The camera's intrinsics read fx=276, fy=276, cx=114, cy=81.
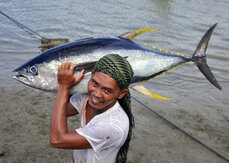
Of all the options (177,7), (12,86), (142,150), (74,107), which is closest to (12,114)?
(12,86)

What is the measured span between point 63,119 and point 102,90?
0.94 ft

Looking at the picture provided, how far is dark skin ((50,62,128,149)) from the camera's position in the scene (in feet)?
5.12

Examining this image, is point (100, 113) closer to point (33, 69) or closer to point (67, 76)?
point (67, 76)

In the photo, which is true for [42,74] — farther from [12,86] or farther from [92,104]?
[12,86]

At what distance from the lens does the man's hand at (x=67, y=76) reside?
1.63 meters

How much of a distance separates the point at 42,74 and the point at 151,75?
736 mm

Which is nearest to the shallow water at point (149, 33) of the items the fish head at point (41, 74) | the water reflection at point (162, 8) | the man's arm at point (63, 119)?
the water reflection at point (162, 8)

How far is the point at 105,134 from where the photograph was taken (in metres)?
1.54

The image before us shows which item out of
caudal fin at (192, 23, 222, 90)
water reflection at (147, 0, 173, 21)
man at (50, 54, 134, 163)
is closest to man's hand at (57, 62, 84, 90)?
man at (50, 54, 134, 163)

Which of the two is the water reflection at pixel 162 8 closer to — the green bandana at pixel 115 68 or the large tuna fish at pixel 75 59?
the large tuna fish at pixel 75 59

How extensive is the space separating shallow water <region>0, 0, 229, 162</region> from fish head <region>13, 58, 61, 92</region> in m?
2.65

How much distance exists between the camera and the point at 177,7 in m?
15.8

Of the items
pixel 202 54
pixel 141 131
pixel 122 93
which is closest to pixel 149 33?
pixel 141 131

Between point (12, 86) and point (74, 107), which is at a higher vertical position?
point (74, 107)
